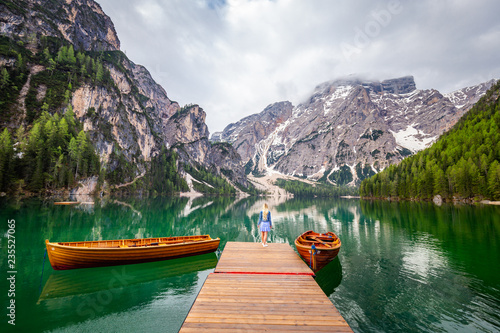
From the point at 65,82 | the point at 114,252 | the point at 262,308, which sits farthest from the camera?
the point at 65,82

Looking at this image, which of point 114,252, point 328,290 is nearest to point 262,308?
point 328,290

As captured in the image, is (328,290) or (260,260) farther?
(260,260)

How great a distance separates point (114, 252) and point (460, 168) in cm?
10523

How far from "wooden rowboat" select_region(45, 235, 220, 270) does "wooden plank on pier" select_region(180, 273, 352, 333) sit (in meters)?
9.48

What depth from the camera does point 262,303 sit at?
26.5 feet

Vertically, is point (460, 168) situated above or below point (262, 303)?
above

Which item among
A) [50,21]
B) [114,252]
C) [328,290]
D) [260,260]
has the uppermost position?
[50,21]

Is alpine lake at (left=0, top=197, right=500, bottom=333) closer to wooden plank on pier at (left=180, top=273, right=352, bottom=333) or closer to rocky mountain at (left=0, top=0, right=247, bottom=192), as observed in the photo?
wooden plank on pier at (left=180, top=273, right=352, bottom=333)

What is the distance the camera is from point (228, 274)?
38.0 feet

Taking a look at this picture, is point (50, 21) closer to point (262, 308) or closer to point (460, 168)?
point (262, 308)

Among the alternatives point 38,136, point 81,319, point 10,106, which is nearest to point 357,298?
point 81,319

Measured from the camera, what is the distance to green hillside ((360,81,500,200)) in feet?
249

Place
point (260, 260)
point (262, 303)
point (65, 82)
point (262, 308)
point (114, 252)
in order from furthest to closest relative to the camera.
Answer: point (65, 82)
point (114, 252)
point (260, 260)
point (262, 303)
point (262, 308)

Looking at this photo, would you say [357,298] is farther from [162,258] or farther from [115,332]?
[162,258]
